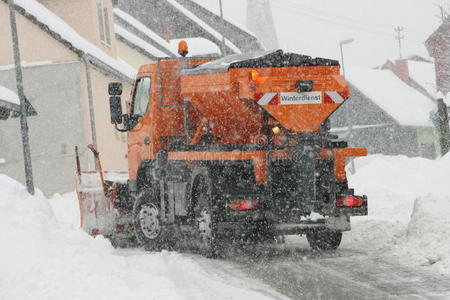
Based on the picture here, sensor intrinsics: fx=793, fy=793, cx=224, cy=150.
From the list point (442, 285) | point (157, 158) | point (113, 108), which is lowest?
point (442, 285)

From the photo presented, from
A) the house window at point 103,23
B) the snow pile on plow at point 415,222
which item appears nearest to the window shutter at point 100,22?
the house window at point 103,23

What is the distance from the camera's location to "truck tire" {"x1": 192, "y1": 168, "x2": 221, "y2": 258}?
33.7 feet

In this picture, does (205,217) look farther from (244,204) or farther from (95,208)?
(95,208)

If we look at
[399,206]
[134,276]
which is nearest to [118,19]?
[399,206]

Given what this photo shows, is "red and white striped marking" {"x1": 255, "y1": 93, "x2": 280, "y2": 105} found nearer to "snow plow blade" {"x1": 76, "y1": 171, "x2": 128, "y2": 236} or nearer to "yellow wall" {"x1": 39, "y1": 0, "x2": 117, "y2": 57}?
"snow plow blade" {"x1": 76, "y1": 171, "x2": 128, "y2": 236}

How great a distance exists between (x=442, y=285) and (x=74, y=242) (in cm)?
459

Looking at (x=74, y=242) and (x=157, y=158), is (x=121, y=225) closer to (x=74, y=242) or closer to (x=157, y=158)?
(x=157, y=158)

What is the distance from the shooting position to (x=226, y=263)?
10.1 metres

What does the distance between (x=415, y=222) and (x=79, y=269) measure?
4.45m

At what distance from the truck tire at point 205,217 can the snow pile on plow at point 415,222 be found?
2.13m

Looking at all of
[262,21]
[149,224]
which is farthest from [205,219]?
[262,21]

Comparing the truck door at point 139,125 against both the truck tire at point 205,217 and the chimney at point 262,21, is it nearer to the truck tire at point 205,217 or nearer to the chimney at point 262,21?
the truck tire at point 205,217

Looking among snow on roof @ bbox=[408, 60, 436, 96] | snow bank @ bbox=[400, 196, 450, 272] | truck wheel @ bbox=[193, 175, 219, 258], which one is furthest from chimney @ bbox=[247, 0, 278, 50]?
snow bank @ bbox=[400, 196, 450, 272]

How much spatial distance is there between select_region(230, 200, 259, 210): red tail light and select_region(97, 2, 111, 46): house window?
62.3ft
